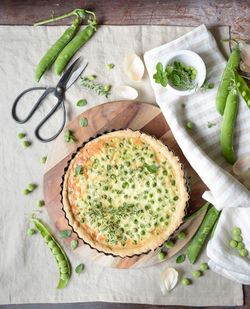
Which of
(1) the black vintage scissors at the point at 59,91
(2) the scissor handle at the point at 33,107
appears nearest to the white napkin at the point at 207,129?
(1) the black vintage scissors at the point at 59,91

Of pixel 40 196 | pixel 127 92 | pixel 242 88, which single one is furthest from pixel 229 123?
pixel 40 196

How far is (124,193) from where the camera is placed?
11.4 feet

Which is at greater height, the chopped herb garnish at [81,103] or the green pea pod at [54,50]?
the green pea pod at [54,50]

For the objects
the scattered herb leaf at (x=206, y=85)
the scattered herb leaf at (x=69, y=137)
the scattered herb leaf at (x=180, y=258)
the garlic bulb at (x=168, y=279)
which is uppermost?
the scattered herb leaf at (x=206, y=85)

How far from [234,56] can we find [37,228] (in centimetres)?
300

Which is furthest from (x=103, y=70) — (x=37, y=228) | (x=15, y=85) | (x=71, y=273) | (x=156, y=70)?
(x=71, y=273)

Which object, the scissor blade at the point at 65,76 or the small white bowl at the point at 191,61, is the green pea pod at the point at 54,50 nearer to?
the scissor blade at the point at 65,76

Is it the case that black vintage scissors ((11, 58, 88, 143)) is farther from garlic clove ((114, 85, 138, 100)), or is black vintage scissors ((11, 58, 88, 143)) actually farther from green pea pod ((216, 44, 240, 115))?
green pea pod ((216, 44, 240, 115))

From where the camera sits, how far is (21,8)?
3.98 metres

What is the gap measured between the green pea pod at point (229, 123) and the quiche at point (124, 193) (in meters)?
0.63

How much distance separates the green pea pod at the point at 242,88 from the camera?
3602mm

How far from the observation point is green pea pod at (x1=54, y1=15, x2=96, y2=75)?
385 cm

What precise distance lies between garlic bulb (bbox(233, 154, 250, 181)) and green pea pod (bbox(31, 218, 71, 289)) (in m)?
2.18

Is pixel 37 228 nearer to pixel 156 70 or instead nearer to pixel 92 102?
pixel 92 102
